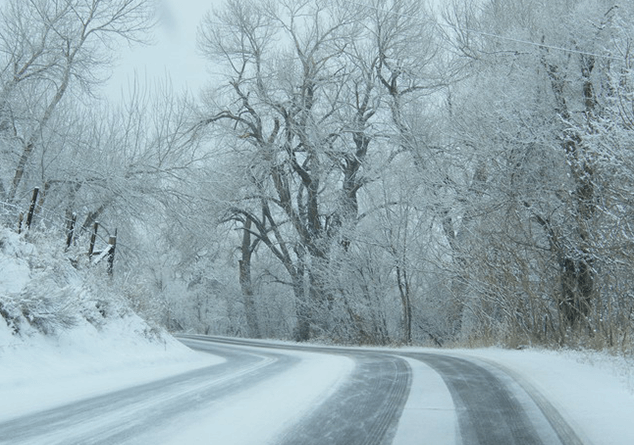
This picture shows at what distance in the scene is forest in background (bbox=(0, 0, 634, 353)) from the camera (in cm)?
1083

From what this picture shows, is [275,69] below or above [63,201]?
above

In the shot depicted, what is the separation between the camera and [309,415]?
4.09m

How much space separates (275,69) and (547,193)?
1510 centimetres

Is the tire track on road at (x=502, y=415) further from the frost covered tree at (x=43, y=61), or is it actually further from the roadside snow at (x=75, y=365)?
the frost covered tree at (x=43, y=61)

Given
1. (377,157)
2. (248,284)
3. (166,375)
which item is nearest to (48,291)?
(166,375)

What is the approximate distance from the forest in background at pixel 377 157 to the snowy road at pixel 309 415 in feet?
13.9

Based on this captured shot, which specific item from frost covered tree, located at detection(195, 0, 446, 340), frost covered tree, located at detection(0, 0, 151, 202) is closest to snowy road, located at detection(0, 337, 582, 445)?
frost covered tree, located at detection(0, 0, 151, 202)

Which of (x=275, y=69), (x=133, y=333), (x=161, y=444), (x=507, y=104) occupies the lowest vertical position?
(x=161, y=444)

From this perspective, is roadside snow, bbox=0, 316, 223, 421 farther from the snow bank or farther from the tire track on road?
the tire track on road

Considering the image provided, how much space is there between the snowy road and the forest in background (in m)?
4.22

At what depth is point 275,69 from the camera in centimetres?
2400

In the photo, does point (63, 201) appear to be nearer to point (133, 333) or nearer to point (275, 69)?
point (133, 333)

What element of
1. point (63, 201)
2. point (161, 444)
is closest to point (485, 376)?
point (161, 444)

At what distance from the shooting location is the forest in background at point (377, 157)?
1083cm
